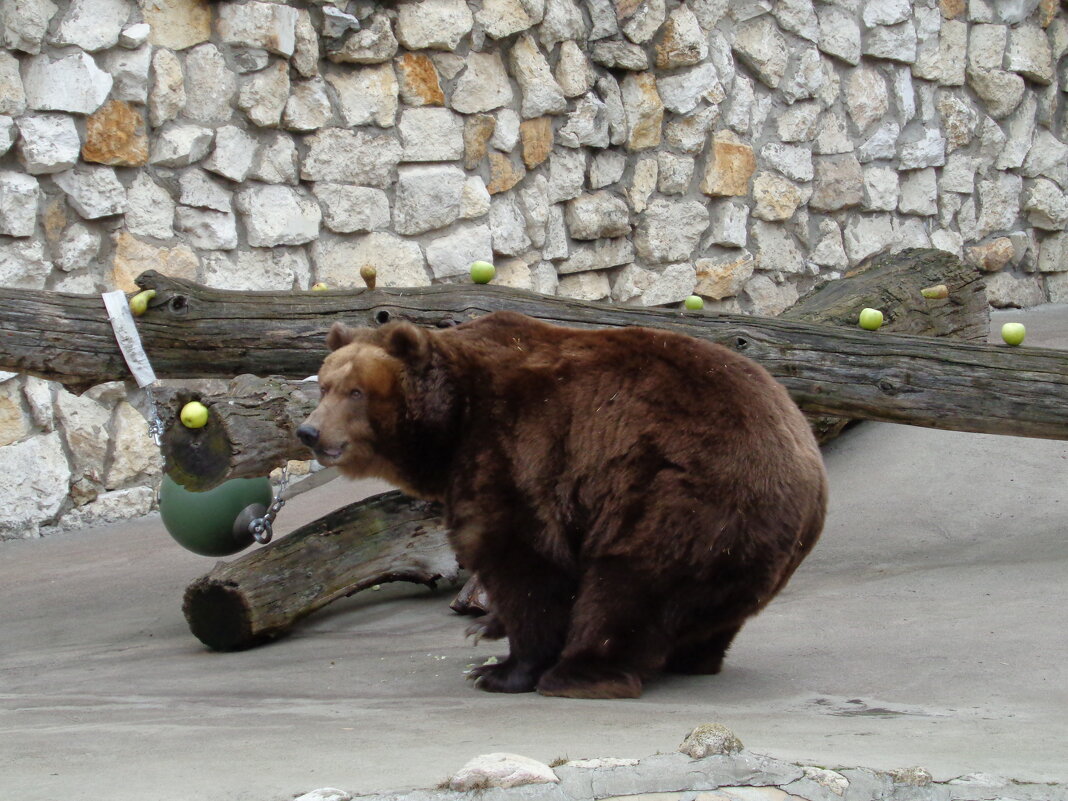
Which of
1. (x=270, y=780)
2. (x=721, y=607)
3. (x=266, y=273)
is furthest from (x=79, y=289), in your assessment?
(x=270, y=780)

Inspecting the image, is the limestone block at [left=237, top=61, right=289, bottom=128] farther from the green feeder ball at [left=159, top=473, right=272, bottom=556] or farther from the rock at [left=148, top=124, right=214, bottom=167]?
the green feeder ball at [left=159, top=473, right=272, bottom=556]

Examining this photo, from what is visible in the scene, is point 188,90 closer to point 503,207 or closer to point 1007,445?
point 503,207

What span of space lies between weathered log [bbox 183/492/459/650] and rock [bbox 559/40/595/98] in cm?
420

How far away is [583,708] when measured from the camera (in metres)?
3.65

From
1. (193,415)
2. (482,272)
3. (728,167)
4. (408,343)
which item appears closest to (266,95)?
(482,272)

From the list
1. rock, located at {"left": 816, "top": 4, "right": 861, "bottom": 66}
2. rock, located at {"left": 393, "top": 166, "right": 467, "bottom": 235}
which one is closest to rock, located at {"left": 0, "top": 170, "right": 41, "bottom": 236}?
rock, located at {"left": 393, "top": 166, "right": 467, "bottom": 235}

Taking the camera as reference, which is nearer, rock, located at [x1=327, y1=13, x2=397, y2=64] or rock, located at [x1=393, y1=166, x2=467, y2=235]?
rock, located at [x1=327, y1=13, x2=397, y2=64]

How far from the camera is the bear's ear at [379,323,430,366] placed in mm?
4035

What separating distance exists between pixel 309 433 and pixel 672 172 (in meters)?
6.01

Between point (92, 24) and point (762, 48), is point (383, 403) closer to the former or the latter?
point (92, 24)

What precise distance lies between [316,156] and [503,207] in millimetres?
1423

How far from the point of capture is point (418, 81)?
8102mm

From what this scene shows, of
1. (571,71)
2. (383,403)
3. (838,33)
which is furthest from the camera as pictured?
(838,33)

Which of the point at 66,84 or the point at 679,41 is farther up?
the point at 679,41
